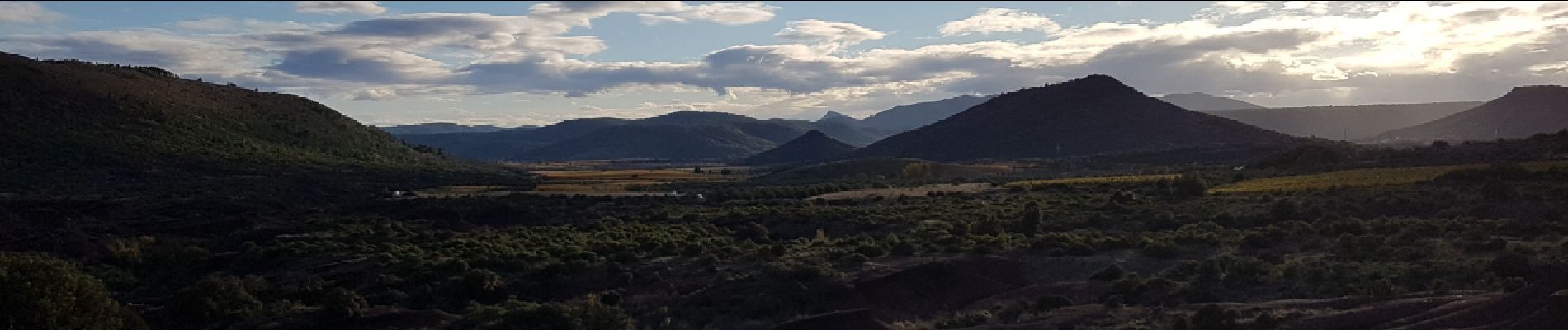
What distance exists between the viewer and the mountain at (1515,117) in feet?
454

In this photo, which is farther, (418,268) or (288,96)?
(288,96)

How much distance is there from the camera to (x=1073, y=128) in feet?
452

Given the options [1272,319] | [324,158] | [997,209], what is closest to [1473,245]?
[1272,319]

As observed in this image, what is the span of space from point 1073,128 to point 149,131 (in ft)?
328

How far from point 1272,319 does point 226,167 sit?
7251cm

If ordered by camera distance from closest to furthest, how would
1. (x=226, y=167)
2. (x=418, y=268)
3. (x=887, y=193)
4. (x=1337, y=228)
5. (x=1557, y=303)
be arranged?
1. (x=1557, y=303)
2. (x=418, y=268)
3. (x=1337, y=228)
4. (x=887, y=193)
5. (x=226, y=167)

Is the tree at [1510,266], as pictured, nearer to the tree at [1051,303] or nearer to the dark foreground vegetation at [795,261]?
the dark foreground vegetation at [795,261]

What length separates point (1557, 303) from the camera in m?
17.2

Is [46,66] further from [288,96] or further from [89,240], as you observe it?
[89,240]

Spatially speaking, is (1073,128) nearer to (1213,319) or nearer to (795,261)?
(795,261)

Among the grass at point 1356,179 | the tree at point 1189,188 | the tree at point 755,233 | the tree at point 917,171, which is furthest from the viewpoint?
the tree at point 917,171

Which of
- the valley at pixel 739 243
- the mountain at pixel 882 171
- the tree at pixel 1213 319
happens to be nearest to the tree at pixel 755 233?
the valley at pixel 739 243

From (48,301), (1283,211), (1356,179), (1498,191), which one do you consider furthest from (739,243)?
(1356,179)

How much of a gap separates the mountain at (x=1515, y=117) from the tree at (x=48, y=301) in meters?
151
